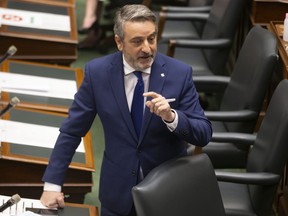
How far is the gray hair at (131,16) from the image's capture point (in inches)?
110

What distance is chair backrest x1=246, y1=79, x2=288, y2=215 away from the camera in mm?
3270

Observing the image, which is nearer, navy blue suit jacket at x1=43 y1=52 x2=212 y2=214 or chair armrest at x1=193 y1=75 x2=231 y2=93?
navy blue suit jacket at x1=43 y1=52 x2=212 y2=214

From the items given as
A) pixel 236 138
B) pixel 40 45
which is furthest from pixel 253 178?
pixel 40 45

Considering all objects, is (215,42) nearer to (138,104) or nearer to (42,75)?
(42,75)

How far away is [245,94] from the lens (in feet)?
12.8

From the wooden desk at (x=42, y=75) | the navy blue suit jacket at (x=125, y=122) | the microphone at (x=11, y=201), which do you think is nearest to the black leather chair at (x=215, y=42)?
the wooden desk at (x=42, y=75)

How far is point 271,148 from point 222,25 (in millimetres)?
1545

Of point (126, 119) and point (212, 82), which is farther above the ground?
point (126, 119)

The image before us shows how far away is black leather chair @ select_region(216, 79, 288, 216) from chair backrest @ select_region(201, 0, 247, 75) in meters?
Answer: 1.27

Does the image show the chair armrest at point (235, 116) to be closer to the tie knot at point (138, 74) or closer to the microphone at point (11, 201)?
the tie knot at point (138, 74)

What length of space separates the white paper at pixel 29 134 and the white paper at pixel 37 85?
37 cm

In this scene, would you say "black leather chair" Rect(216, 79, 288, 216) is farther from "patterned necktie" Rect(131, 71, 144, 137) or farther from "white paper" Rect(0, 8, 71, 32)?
"white paper" Rect(0, 8, 71, 32)

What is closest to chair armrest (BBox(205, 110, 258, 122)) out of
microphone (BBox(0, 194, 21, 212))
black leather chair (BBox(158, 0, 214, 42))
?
black leather chair (BBox(158, 0, 214, 42))

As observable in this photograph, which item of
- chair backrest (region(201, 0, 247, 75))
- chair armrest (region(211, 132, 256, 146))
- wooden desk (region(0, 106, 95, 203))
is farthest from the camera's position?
chair backrest (region(201, 0, 247, 75))
